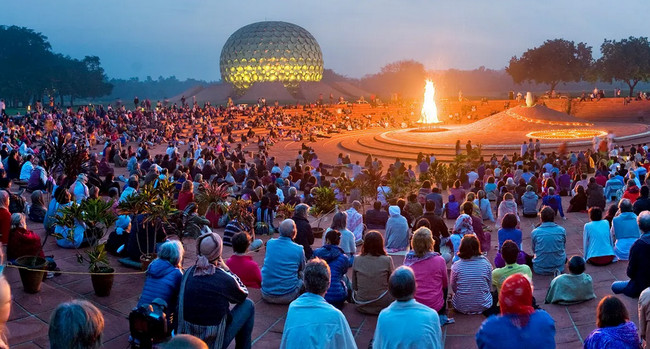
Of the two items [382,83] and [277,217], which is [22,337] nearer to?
Answer: [277,217]

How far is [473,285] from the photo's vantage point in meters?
7.00

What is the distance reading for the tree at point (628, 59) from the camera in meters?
58.6

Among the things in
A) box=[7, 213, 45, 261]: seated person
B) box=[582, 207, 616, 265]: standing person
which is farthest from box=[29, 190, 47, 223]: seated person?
box=[582, 207, 616, 265]: standing person

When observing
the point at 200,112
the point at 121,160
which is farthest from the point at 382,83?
the point at 121,160

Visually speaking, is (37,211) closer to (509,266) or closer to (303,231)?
(303,231)

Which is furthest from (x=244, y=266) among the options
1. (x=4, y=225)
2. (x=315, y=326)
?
(x=4, y=225)

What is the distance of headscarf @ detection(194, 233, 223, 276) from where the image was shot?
552 cm

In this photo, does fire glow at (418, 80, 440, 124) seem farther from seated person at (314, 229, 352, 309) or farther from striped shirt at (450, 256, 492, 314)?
seated person at (314, 229, 352, 309)

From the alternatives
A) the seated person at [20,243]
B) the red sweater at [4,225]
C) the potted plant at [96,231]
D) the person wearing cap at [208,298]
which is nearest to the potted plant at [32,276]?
the seated person at [20,243]

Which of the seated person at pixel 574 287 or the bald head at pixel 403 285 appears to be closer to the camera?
the bald head at pixel 403 285

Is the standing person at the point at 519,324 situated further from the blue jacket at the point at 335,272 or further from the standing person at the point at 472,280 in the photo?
the blue jacket at the point at 335,272

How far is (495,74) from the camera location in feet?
474

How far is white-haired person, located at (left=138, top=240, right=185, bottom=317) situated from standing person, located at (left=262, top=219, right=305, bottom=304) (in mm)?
1582

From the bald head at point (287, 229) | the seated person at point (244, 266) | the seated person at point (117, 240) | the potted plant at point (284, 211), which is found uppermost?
the bald head at point (287, 229)
